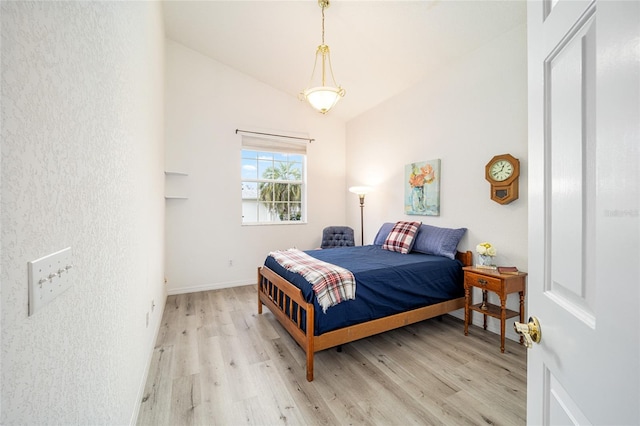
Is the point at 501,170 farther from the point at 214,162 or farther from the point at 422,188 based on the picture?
the point at 214,162

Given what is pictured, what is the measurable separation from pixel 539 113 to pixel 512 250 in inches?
95.9

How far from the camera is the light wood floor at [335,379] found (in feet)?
5.63

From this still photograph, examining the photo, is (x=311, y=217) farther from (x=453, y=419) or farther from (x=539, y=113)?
(x=539, y=113)

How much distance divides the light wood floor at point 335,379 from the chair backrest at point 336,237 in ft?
6.63

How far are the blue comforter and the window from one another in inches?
67.1

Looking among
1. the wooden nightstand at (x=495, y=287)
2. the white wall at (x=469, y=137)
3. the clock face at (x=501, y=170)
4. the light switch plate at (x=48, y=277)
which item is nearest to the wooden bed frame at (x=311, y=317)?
the wooden nightstand at (x=495, y=287)

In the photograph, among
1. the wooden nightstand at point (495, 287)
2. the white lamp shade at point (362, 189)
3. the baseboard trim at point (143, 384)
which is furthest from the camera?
the white lamp shade at point (362, 189)

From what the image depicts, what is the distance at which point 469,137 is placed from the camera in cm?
312

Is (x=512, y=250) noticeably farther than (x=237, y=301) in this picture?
No

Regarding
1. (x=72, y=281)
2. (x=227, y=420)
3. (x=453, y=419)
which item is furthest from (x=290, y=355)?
(x=72, y=281)

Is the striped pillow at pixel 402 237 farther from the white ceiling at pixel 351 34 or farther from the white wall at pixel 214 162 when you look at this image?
the white ceiling at pixel 351 34

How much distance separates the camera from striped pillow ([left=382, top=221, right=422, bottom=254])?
11.2 ft

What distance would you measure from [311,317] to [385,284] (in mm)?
788

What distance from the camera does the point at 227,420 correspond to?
167 cm
